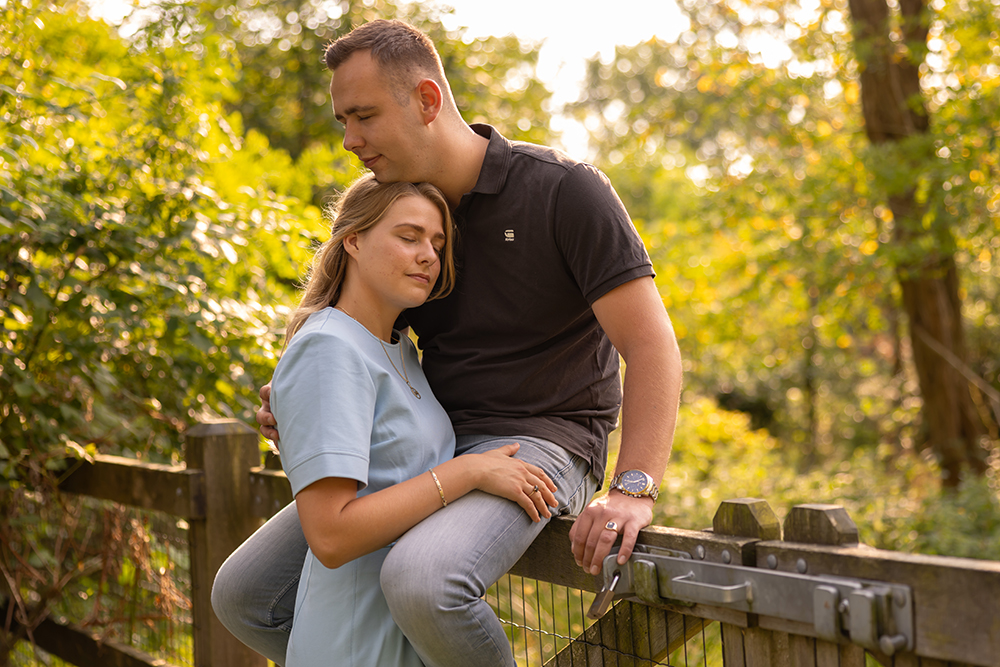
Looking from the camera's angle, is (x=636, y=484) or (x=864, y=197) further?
(x=864, y=197)

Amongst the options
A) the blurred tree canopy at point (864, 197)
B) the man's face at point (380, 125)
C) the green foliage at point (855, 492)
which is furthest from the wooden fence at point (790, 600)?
the blurred tree canopy at point (864, 197)

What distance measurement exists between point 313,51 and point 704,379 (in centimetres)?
962

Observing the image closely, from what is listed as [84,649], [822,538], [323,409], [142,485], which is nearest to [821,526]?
[822,538]

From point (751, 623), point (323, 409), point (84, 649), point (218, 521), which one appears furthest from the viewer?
point (84, 649)

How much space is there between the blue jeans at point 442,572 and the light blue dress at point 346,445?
0.42ft

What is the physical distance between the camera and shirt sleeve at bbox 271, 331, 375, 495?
1.51 m

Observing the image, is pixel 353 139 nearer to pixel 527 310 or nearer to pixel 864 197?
pixel 527 310

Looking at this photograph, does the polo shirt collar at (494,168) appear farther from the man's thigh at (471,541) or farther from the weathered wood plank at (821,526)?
the weathered wood plank at (821,526)

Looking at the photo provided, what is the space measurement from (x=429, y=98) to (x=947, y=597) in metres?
1.43

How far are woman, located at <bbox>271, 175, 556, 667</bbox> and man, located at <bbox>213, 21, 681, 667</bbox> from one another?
10cm

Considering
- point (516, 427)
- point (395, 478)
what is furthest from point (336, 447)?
point (516, 427)

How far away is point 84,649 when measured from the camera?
9.89 ft

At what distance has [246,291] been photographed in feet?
10.8

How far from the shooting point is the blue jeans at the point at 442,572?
1.48 metres
